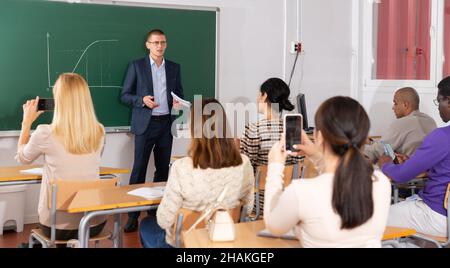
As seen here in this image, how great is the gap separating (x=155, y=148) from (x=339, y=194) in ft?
12.5

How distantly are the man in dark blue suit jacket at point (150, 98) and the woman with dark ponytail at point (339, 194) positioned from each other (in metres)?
3.38

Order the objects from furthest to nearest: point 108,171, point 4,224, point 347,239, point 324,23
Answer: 1. point 324,23
2. point 4,224
3. point 108,171
4. point 347,239

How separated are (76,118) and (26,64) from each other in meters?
2.16

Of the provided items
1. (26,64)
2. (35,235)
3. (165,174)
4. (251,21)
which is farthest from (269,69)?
(35,235)

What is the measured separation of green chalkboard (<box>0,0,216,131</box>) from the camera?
5.20m

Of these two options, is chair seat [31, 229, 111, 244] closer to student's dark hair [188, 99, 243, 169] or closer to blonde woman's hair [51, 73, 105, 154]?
blonde woman's hair [51, 73, 105, 154]

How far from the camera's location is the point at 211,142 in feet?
9.48

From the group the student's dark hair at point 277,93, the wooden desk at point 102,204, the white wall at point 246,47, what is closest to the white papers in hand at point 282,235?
the wooden desk at point 102,204

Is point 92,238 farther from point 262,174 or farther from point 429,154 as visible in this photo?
point 429,154

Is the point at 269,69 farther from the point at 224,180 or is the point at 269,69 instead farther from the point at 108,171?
the point at 224,180

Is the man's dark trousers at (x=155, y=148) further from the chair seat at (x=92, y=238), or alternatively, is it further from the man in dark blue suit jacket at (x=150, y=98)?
the chair seat at (x=92, y=238)

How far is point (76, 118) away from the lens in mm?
3391

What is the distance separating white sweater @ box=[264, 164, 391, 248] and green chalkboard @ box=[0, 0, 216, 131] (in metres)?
3.74

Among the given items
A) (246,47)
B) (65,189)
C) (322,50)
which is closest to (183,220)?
(65,189)
